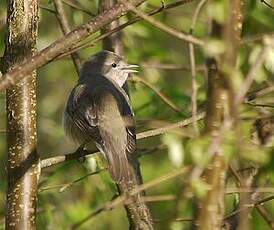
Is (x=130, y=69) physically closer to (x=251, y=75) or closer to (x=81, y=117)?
(x=81, y=117)

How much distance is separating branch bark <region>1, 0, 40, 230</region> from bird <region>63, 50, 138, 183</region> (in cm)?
134

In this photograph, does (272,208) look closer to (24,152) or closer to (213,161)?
(24,152)

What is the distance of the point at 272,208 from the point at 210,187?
337 cm

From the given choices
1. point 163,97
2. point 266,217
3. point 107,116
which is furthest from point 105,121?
point 266,217

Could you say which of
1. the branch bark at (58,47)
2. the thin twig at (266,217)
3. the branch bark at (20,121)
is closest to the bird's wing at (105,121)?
the thin twig at (266,217)

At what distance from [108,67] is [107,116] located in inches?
34.3

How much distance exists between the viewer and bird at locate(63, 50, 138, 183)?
5.82 m

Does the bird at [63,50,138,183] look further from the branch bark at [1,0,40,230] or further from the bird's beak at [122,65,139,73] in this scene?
the branch bark at [1,0,40,230]

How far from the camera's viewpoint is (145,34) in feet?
20.2

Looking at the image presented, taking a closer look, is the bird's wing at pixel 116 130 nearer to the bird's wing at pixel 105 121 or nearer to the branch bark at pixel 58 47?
the bird's wing at pixel 105 121

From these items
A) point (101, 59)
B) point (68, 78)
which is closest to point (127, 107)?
point (101, 59)

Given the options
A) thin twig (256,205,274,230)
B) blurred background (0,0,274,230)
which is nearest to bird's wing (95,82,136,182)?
blurred background (0,0,274,230)

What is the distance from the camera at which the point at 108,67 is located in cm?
704

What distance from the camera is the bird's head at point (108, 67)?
6.44 meters
